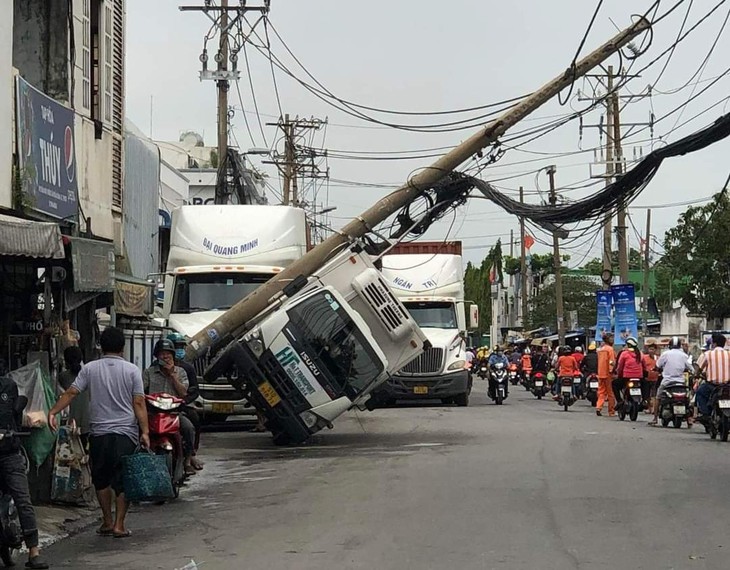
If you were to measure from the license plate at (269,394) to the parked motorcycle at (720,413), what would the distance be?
6.86 m

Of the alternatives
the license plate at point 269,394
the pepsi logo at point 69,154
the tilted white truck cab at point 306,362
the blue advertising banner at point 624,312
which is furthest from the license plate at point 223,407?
the blue advertising banner at point 624,312

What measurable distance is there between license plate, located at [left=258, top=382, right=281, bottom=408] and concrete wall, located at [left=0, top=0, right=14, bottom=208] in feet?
18.3

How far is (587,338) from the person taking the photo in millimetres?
55250

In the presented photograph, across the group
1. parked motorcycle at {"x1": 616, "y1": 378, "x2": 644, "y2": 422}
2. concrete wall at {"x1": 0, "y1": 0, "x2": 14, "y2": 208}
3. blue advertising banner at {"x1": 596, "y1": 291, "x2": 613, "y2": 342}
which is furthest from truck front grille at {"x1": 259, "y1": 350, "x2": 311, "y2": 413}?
blue advertising banner at {"x1": 596, "y1": 291, "x2": 613, "y2": 342}

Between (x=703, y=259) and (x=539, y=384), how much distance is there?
13.1m

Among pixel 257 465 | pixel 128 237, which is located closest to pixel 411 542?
pixel 257 465

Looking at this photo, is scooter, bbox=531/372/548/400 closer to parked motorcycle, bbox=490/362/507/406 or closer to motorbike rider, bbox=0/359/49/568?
parked motorcycle, bbox=490/362/507/406

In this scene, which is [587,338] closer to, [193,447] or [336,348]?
[336,348]

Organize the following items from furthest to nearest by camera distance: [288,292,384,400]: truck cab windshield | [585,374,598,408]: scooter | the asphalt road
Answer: [585,374,598,408]: scooter → [288,292,384,400]: truck cab windshield → the asphalt road

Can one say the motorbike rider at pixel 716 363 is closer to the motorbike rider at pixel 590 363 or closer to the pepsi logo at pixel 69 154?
the pepsi logo at pixel 69 154

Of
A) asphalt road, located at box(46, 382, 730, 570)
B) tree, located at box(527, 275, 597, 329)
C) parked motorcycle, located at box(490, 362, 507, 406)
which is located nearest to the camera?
asphalt road, located at box(46, 382, 730, 570)

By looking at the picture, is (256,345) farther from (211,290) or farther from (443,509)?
(443,509)

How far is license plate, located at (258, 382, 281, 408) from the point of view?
18.0 meters

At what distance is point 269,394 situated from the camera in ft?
59.2
